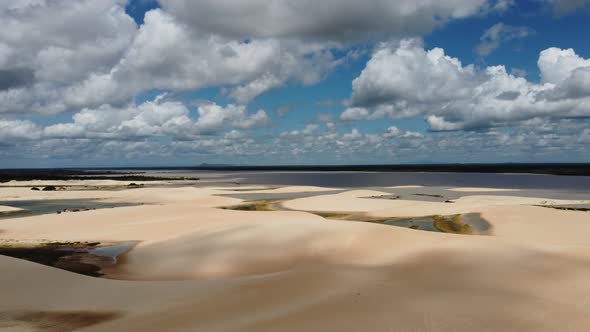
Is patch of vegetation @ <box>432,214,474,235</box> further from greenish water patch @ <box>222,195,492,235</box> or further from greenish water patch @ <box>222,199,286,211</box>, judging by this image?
greenish water patch @ <box>222,199,286,211</box>

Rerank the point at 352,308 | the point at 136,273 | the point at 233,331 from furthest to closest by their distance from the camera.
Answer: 1. the point at 136,273
2. the point at 352,308
3. the point at 233,331

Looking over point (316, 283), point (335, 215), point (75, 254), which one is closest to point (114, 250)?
point (75, 254)

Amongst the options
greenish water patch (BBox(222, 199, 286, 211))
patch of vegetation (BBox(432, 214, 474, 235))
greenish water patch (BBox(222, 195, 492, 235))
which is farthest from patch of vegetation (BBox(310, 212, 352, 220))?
patch of vegetation (BBox(432, 214, 474, 235))

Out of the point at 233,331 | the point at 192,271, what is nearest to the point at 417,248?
the point at 192,271

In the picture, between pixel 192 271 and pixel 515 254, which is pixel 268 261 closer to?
pixel 192 271

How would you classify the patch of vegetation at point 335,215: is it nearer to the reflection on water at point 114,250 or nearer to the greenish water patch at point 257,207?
the greenish water patch at point 257,207

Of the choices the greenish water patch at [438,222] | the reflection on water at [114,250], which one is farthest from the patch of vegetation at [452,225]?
the reflection on water at [114,250]

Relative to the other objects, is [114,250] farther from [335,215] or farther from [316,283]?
[335,215]
